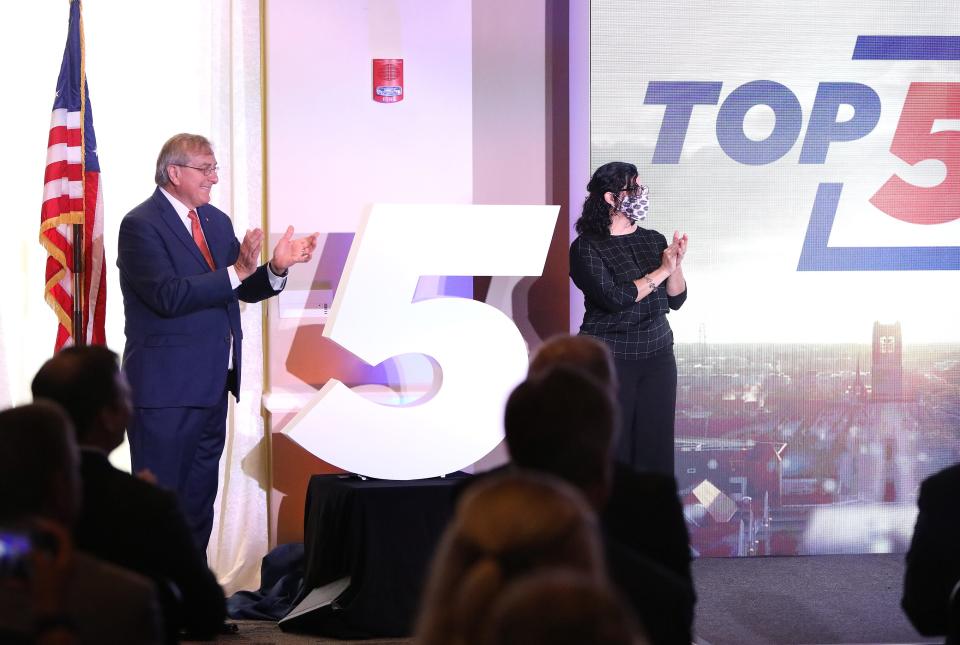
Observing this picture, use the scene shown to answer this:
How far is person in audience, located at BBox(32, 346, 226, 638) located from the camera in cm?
194

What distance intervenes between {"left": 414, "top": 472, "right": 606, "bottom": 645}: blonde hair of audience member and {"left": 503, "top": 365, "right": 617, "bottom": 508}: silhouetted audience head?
1.62 ft

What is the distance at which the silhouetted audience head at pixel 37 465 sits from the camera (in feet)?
4.96

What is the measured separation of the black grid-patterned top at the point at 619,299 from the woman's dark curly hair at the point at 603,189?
5 centimetres

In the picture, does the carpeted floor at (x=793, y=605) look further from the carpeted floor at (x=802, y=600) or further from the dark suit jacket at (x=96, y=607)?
the dark suit jacket at (x=96, y=607)

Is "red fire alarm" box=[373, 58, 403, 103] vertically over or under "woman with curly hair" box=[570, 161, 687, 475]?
over

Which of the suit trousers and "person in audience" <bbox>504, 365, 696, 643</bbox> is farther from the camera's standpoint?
the suit trousers

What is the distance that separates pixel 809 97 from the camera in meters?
5.23

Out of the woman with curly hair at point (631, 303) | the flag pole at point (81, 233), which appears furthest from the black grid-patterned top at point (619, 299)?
the flag pole at point (81, 233)

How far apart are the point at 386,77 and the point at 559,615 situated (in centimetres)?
431

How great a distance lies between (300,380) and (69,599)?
365 cm

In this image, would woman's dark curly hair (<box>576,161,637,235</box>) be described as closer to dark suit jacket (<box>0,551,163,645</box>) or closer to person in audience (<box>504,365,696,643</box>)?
person in audience (<box>504,365,696,643</box>)

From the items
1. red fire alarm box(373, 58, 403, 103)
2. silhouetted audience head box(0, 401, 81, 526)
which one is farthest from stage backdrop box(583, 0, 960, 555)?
silhouetted audience head box(0, 401, 81, 526)

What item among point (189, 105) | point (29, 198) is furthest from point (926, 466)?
point (29, 198)

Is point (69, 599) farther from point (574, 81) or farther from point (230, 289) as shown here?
point (574, 81)
